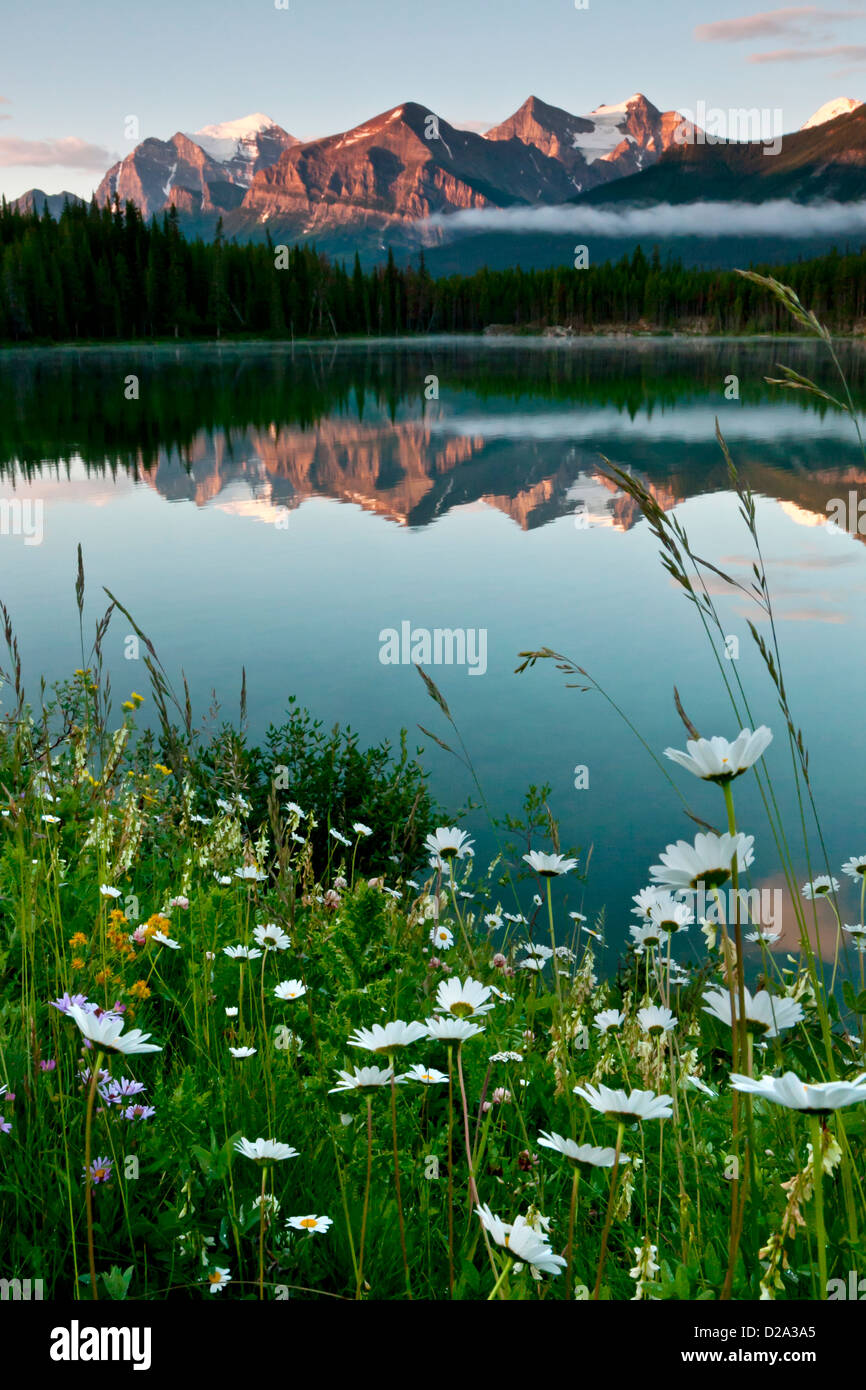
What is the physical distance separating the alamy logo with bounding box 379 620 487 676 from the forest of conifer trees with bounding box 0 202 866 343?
9576 centimetres

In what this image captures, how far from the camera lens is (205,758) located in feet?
25.7

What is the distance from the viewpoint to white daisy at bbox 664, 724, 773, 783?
4.42 feet

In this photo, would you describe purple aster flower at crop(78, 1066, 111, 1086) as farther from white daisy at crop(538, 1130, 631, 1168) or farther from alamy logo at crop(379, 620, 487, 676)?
alamy logo at crop(379, 620, 487, 676)

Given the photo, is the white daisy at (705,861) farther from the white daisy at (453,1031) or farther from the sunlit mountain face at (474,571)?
the sunlit mountain face at (474,571)

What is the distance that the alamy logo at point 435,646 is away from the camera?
40.4 ft

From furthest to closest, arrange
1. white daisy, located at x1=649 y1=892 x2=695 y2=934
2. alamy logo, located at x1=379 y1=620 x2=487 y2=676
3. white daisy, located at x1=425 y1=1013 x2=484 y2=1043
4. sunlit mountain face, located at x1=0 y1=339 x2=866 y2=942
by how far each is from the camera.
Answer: alamy logo, located at x1=379 y1=620 x2=487 y2=676 → sunlit mountain face, located at x1=0 y1=339 x2=866 y2=942 → white daisy, located at x1=649 y1=892 x2=695 y2=934 → white daisy, located at x1=425 y1=1013 x2=484 y2=1043

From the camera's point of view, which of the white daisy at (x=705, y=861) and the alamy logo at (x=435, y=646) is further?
the alamy logo at (x=435, y=646)

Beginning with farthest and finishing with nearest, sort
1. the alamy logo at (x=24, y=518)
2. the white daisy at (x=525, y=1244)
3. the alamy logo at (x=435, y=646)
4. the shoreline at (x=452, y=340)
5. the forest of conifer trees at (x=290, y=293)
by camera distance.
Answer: the shoreline at (x=452, y=340) → the forest of conifer trees at (x=290, y=293) → the alamy logo at (x=24, y=518) → the alamy logo at (x=435, y=646) → the white daisy at (x=525, y=1244)

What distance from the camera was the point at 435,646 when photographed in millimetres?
12953
